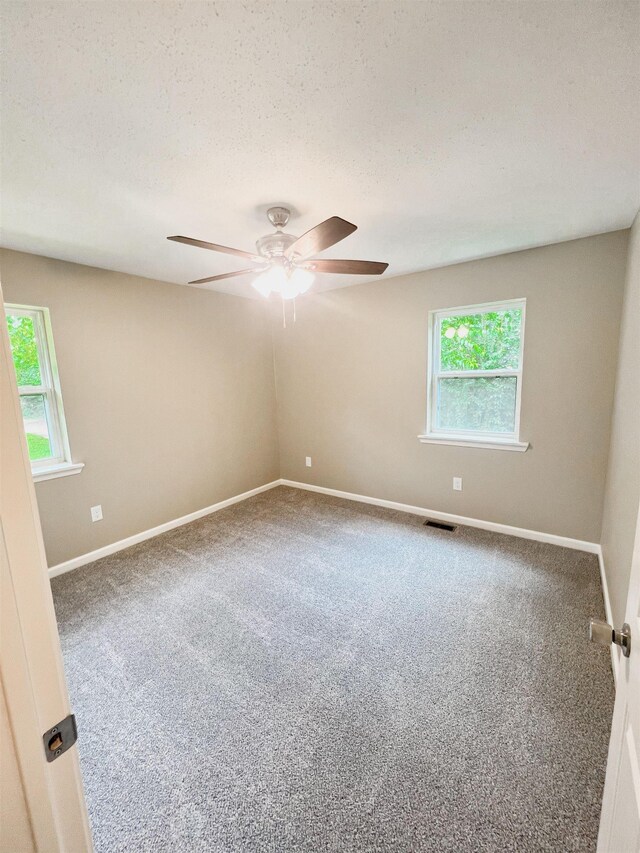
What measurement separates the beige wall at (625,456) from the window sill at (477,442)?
609mm

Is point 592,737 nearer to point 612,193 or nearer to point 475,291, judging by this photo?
point 612,193

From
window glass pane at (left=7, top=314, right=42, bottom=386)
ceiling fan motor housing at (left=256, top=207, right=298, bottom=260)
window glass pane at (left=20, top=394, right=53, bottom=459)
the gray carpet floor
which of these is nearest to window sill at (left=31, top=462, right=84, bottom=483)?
window glass pane at (left=20, top=394, right=53, bottom=459)

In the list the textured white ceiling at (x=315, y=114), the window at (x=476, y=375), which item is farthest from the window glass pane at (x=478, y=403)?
the textured white ceiling at (x=315, y=114)

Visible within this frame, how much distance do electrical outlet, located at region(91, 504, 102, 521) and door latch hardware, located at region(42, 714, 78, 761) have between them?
2648 mm

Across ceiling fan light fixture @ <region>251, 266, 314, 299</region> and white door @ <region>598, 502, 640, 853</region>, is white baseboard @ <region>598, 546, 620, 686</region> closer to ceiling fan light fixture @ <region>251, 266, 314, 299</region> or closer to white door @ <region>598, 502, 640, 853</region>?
white door @ <region>598, 502, 640, 853</region>

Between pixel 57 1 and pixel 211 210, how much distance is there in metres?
1.07

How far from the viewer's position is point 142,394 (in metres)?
3.18

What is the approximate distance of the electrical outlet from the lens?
290 cm

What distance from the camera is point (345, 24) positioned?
3.08ft

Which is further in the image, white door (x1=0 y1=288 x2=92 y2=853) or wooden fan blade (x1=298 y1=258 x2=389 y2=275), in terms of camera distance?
wooden fan blade (x1=298 y1=258 x2=389 y2=275)

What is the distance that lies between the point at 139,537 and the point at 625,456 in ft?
12.0

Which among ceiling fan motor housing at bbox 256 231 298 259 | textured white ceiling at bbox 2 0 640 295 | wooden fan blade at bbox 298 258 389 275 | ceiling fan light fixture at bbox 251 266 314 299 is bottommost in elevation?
ceiling fan light fixture at bbox 251 266 314 299

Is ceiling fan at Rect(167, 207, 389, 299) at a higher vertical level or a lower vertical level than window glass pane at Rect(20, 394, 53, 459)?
higher

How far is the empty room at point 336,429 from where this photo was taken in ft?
3.12
